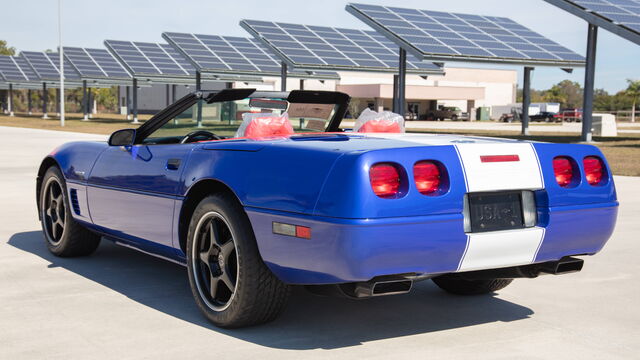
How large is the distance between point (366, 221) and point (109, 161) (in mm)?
2586

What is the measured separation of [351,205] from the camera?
359 cm

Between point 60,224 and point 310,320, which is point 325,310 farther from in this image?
point 60,224

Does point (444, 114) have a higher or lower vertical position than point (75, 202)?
higher

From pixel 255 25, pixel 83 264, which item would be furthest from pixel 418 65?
pixel 83 264

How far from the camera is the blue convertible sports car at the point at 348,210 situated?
12.0 feet

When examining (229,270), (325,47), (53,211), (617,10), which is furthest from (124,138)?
(325,47)

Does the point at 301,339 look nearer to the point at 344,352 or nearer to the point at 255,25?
the point at 344,352

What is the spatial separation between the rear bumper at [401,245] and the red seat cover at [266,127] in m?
1.07

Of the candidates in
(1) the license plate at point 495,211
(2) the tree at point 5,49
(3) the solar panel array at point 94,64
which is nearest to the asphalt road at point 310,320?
(1) the license plate at point 495,211

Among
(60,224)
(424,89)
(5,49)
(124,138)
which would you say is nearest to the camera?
(124,138)

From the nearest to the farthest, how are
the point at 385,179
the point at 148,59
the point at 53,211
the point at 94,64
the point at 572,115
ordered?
the point at 385,179
the point at 53,211
the point at 148,59
the point at 94,64
the point at 572,115

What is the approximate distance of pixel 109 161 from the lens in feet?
18.1

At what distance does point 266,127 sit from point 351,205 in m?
1.63

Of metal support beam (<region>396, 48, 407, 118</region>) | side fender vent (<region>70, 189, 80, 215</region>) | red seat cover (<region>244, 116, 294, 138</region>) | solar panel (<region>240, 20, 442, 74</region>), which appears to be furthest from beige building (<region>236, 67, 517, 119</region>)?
red seat cover (<region>244, 116, 294, 138</region>)
